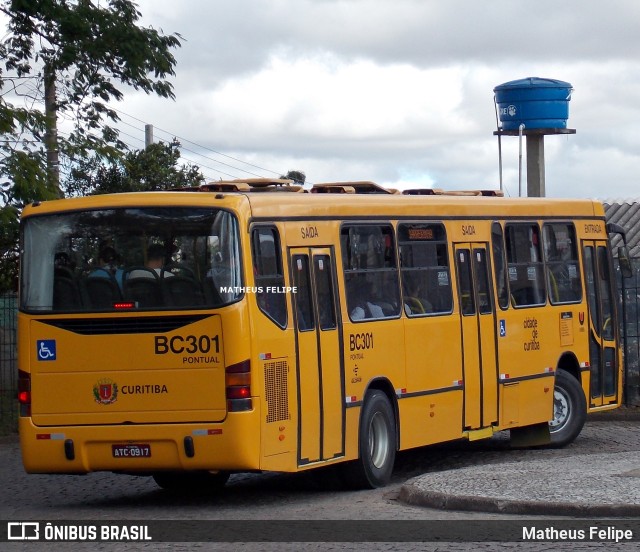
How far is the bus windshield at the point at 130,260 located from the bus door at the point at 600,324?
7.24m

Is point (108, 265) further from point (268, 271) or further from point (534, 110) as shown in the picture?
point (534, 110)

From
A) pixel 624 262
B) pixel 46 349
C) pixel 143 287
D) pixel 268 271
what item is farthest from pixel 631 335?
pixel 46 349

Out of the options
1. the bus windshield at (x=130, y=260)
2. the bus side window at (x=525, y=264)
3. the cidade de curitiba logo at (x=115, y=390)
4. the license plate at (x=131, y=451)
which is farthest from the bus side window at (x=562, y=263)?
the license plate at (x=131, y=451)

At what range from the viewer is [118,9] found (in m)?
21.6

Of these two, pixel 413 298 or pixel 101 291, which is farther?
pixel 413 298

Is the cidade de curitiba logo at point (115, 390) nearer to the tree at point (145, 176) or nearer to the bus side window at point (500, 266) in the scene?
the bus side window at point (500, 266)

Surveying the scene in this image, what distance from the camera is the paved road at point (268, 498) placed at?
1033 centimetres

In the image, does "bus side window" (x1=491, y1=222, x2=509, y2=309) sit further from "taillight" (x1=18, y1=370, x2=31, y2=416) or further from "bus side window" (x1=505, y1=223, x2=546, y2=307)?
"taillight" (x1=18, y1=370, x2=31, y2=416)

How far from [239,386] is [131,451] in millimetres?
1171

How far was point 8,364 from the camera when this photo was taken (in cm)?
2056

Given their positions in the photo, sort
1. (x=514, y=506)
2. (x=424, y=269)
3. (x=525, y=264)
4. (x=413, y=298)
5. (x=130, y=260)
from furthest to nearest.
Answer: (x=525, y=264) → (x=424, y=269) → (x=413, y=298) → (x=130, y=260) → (x=514, y=506)

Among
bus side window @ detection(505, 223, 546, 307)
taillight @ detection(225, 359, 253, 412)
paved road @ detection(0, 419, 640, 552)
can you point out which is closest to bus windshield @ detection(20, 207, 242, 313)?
taillight @ detection(225, 359, 253, 412)

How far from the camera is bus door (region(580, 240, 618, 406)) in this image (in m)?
18.3

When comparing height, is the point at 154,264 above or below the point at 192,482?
above
